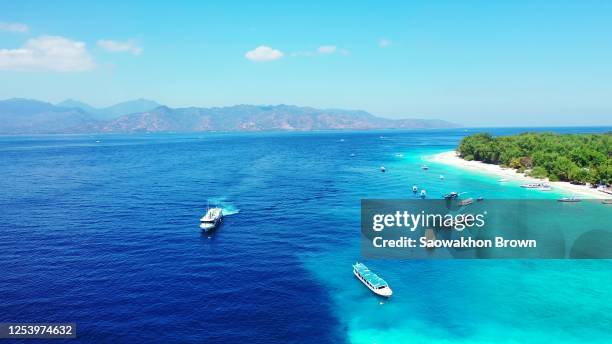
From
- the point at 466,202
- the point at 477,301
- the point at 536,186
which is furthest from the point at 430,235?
the point at 536,186

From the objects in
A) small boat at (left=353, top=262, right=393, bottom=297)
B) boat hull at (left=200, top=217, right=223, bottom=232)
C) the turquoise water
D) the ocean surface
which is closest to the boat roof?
small boat at (left=353, top=262, right=393, bottom=297)

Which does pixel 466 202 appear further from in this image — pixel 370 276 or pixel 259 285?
pixel 259 285

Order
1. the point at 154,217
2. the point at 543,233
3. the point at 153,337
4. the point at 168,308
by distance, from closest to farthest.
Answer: the point at 153,337, the point at 168,308, the point at 543,233, the point at 154,217

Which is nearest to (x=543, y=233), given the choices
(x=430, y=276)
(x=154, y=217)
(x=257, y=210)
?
(x=430, y=276)

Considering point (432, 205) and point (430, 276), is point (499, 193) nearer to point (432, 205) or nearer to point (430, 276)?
point (432, 205)

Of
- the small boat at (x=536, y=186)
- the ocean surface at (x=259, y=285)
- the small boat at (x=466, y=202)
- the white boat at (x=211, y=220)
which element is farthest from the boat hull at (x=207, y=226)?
the small boat at (x=536, y=186)
